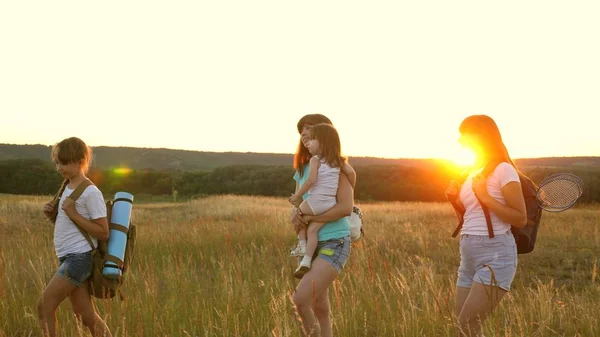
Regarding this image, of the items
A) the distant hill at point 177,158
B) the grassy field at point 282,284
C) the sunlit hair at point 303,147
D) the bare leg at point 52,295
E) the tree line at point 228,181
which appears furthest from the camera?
the distant hill at point 177,158

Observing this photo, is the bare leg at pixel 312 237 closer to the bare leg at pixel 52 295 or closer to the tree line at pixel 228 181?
the bare leg at pixel 52 295

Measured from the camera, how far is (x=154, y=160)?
9594 cm

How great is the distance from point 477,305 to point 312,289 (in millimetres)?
902

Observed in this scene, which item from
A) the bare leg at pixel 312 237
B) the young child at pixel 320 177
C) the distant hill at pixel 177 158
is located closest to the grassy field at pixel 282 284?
the bare leg at pixel 312 237

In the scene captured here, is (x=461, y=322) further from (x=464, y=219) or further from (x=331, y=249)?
(x=331, y=249)

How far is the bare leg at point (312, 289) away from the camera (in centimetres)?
323

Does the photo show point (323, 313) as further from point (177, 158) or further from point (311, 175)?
point (177, 158)

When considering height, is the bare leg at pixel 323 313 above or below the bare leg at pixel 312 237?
below

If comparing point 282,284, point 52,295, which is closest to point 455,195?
point 52,295

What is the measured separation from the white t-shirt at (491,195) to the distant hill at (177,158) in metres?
81.0

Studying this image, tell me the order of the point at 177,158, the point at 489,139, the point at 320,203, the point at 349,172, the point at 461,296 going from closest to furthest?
the point at 489,139 → the point at 461,296 → the point at 320,203 → the point at 349,172 → the point at 177,158

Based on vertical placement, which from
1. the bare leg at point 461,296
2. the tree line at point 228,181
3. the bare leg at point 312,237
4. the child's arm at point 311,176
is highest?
the child's arm at point 311,176

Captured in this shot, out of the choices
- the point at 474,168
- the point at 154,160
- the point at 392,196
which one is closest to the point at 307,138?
the point at 474,168

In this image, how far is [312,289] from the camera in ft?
10.6
